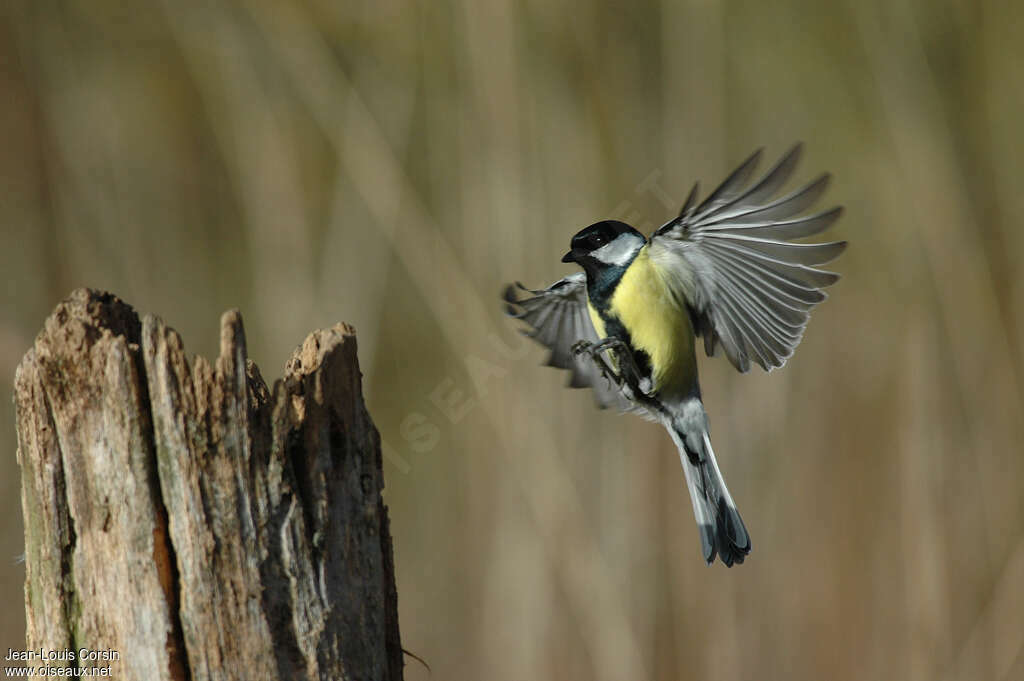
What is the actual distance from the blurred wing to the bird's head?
227 millimetres

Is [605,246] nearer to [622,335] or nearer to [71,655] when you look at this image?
[622,335]

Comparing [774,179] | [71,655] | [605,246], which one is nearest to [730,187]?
[774,179]

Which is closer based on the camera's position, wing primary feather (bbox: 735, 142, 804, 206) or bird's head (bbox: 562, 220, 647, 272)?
wing primary feather (bbox: 735, 142, 804, 206)

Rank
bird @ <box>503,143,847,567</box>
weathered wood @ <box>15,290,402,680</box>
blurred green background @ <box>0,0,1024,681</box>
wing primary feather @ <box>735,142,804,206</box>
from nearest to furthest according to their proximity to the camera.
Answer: weathered wood @ <box>15,290,402,680</box> < wing primary feather @ <box>735,142,804,206</box> < bird @ <box>503,143,847,567</box> < blurred green background @ <box>0,0,1024,681</box>

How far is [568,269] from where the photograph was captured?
273cm

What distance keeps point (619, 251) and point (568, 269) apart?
2.81 feet

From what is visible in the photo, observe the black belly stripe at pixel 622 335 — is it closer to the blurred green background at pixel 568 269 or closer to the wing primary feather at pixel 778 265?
the wing primary feather at pixel 778 265

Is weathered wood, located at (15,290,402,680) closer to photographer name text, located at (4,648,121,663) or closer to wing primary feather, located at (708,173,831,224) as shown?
photographer name text, located at (4,648,121,663)

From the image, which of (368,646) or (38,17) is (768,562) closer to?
(368,646)

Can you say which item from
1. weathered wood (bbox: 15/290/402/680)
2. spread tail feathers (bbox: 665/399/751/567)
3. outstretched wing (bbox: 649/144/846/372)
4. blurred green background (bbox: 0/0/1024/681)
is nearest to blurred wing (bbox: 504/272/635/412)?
spread tail feathers (bbox: 665/399/751/567)

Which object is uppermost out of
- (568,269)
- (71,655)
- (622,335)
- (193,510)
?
(568,269)

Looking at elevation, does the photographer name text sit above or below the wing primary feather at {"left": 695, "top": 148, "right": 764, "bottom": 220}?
below

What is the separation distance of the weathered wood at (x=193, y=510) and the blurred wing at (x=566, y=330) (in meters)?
1.00

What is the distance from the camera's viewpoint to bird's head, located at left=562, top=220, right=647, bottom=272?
1.86 metres
